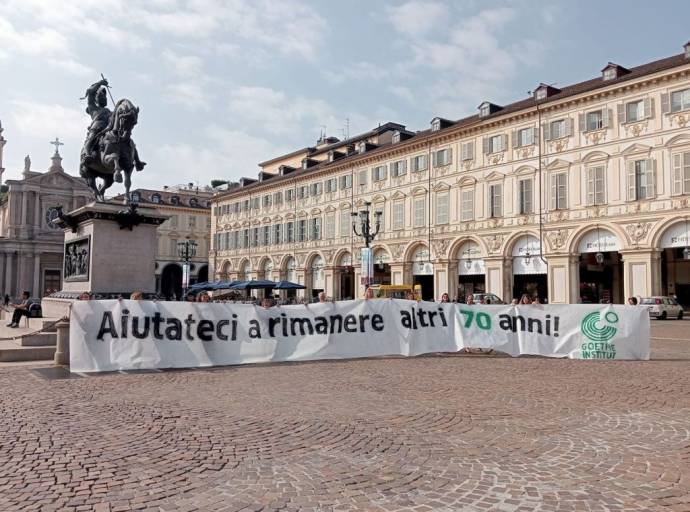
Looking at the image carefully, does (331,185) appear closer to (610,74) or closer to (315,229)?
(315,229)

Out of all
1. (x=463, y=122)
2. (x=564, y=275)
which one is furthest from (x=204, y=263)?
(x=564, y=275)

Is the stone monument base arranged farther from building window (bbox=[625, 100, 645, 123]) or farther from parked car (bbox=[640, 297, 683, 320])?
building window (bbox=[625, 100, 645, 123])

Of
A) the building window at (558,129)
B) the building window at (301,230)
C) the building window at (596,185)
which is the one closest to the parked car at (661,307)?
the building window at (596,185)

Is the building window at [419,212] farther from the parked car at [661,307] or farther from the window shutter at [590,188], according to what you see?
the parked car at [661,307]

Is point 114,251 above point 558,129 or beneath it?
beneath

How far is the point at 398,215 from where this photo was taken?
48.2m

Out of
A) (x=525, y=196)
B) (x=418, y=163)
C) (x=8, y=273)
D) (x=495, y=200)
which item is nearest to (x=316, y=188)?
(x=418, y=163)

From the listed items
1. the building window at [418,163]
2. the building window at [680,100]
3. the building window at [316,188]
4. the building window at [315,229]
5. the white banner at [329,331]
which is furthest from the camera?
the building window at [316,188]

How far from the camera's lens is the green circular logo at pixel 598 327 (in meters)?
13.8

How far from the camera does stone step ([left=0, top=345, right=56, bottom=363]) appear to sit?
11.6m

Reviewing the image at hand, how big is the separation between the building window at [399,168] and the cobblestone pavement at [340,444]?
129 ft

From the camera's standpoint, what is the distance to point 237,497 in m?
4.36

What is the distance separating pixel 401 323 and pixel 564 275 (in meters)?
25.9

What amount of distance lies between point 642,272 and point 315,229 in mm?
30903
